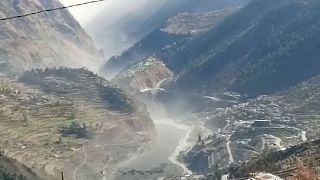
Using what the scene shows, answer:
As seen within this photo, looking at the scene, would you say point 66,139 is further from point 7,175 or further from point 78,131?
point 7,175

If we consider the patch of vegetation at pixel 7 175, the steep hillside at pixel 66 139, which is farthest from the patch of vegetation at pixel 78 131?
the patch of vegetation at pixel 7 175

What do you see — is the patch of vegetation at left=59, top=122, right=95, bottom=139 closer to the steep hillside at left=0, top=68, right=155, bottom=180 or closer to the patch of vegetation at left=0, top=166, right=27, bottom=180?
the steep hillside at left=0, top=68, right=155, bottom=180

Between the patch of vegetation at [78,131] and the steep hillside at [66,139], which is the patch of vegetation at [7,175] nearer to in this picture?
the steep hillside at [66,139]

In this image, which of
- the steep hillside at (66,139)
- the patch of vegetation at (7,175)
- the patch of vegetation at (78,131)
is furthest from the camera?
the patch of vegetation at (78,131)

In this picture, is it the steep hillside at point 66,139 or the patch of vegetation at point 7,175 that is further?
the steep hillside at point 66,139

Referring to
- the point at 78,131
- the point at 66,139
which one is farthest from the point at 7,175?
the point at 78,131

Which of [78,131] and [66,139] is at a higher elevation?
[78,131]

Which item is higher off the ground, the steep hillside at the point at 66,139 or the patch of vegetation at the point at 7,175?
the steep hillside at the point at 66,139

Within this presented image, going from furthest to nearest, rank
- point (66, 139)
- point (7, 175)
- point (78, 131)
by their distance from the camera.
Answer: point (78, 131) < point (66, 139) < point (7, 175)

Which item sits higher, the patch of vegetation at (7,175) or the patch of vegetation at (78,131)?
the patch of vegetation at (78,131)

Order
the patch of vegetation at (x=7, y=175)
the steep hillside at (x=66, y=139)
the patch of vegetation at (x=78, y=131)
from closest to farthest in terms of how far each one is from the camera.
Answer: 1. the patch of vegetation at (x=7, y=175)
2. the steep hillside at (x=66, y=139)
3. the patch of vegetation at (x=78, y=131)

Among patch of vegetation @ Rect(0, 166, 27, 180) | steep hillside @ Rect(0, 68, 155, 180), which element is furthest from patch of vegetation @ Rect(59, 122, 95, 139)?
patch of vegetation @ Rect(0, 166, 27, 180)

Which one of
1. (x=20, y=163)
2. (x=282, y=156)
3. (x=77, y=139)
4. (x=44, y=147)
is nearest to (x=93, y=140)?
(x=77, y=139)
